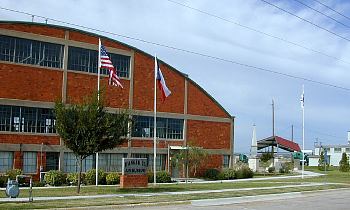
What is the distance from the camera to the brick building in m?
35.7

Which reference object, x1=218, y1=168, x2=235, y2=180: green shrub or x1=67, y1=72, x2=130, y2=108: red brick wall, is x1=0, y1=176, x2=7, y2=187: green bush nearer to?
x1=67, y1=72, x2=130, y2=108: red brick wall

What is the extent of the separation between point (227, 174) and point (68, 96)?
16.6m

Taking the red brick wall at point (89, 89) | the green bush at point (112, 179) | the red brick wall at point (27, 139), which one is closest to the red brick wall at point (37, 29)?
the red brick wall at point (89, 89)

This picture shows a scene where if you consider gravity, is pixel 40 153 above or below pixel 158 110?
below

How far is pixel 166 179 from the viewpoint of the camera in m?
39.2

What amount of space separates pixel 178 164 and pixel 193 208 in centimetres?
2488

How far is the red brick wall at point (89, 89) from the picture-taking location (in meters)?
38.9

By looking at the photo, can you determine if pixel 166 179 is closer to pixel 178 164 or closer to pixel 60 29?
pixel 178 164

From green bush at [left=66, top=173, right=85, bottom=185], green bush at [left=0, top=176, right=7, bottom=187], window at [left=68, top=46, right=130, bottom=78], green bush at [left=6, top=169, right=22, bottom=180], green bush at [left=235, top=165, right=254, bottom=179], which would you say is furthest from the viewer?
green bush at [left=235, top=165, right=254, bottom=179]

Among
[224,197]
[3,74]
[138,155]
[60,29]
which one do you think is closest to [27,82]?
[3,74]

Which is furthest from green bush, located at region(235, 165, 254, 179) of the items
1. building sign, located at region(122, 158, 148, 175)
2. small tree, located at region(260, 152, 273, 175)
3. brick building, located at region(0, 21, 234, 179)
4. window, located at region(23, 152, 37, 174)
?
building sign, located at region(122, 158, 148, 175)

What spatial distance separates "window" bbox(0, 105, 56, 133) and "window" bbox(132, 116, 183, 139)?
25.4ft

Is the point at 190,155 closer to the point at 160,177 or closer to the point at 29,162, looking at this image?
the point at 160,177

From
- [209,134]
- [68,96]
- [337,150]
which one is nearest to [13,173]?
[68,96]
